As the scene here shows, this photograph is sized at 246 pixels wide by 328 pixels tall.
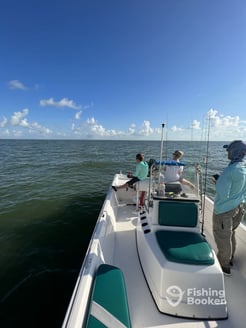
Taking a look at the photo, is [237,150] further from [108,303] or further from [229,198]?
[108,303]

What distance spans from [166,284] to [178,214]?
0.86m

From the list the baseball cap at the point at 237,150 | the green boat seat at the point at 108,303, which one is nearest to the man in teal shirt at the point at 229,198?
the baseball cap at the point at 237,150

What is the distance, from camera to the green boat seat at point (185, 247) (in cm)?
189

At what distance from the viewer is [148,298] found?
217cm

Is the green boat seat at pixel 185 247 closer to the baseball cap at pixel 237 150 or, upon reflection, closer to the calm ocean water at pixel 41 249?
the baseball cap at pixel 237 150

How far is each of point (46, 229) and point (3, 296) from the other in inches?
77.4

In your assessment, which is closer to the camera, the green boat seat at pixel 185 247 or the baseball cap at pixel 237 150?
the green boat seat at pixel 185 247

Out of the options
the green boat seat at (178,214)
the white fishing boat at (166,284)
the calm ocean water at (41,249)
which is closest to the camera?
the white fishing boat at (166,284)

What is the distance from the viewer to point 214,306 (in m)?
1.85

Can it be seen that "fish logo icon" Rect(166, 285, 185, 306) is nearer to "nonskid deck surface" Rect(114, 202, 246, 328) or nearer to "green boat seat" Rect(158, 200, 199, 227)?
"nonskid deck surface" Rect(114, 202, 246, 328)

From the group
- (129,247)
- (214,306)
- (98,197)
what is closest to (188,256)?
(214,306)

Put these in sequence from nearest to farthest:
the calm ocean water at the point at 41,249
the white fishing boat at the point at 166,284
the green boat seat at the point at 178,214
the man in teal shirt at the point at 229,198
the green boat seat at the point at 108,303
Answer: the green boat seat at the point at 108,303, the white fishing boat at the point at 166,284, the man in teal shirt at the point at 229,198, the green boat seat at the point at 178,214, the calm ocean water at the point at 41,249

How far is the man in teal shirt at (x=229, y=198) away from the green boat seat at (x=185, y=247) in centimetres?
32

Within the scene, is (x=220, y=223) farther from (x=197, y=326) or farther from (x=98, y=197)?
(x=98, y=197)
